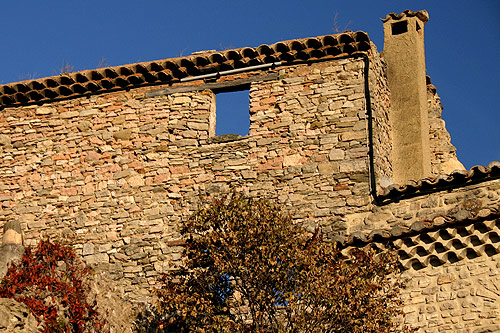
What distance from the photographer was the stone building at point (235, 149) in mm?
15297

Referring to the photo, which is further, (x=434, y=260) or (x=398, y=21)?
(x=398, y=21)

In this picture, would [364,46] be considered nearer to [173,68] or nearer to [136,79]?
[173,68]

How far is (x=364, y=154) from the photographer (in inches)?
617

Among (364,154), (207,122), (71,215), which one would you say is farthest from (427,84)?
(71,215)

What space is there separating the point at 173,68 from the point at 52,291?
5161 millimetres

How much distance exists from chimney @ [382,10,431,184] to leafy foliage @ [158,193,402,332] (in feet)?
10.1

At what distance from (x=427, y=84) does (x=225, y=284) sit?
7.42m

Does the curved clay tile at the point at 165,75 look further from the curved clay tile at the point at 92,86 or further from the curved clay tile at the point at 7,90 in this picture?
the curved clay tile at the point at 7,90

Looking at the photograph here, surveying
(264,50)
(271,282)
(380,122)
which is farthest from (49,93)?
(271,282)

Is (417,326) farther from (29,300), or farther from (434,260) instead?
(29,300)

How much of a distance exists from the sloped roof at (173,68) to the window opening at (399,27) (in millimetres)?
1226

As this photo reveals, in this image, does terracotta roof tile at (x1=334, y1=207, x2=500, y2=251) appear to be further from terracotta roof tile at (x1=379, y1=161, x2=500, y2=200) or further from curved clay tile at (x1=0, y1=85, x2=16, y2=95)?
curved clay tile at (x1=0, y1=85, x2=16, y2=95)

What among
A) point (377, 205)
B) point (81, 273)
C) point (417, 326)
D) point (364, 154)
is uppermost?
point (364, 154)

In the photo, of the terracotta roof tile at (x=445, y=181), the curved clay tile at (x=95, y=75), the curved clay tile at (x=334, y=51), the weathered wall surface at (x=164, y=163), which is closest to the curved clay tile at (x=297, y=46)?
the weathered wall surface at (x=164, y=163)
